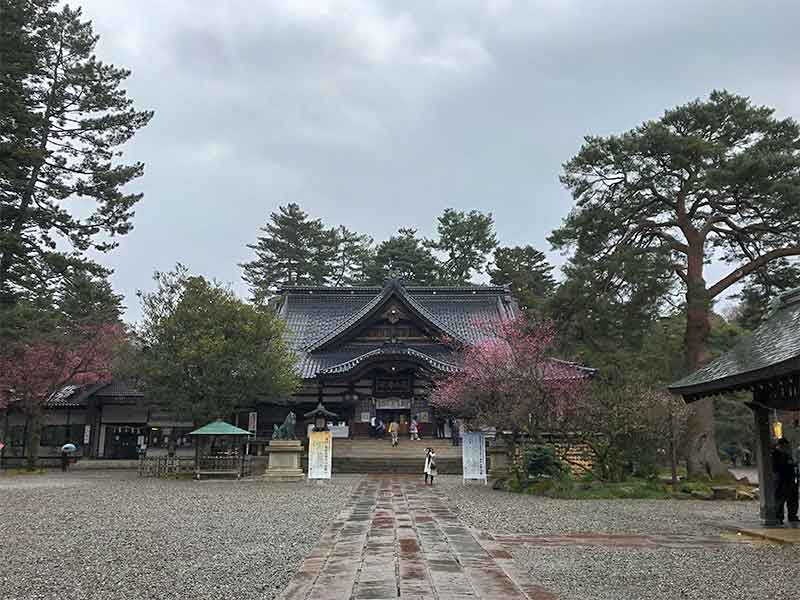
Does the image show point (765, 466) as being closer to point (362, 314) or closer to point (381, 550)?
point (381, 550)

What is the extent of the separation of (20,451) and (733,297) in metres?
33.4

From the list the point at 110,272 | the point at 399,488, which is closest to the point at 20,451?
the point at 110,272

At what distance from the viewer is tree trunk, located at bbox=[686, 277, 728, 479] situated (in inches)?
782

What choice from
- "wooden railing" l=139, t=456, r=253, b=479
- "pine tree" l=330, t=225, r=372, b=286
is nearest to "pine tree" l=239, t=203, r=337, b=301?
"pine tree" l=330, t=225, r=372, b=286

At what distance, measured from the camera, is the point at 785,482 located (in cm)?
1130

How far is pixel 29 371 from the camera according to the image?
27.3 metres

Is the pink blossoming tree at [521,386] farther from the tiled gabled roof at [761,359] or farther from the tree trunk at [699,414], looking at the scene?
the tiled gabled roof at [761,359]

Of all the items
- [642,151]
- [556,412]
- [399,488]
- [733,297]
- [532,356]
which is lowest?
[399,488]

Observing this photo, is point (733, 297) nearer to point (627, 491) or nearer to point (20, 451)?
point (627, 491)


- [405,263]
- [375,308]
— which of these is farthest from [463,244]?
[375,308]

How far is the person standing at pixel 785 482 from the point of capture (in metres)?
11.2

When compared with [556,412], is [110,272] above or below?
above

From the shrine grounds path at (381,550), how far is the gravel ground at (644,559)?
24 mm

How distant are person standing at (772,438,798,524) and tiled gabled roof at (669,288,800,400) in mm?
1638
